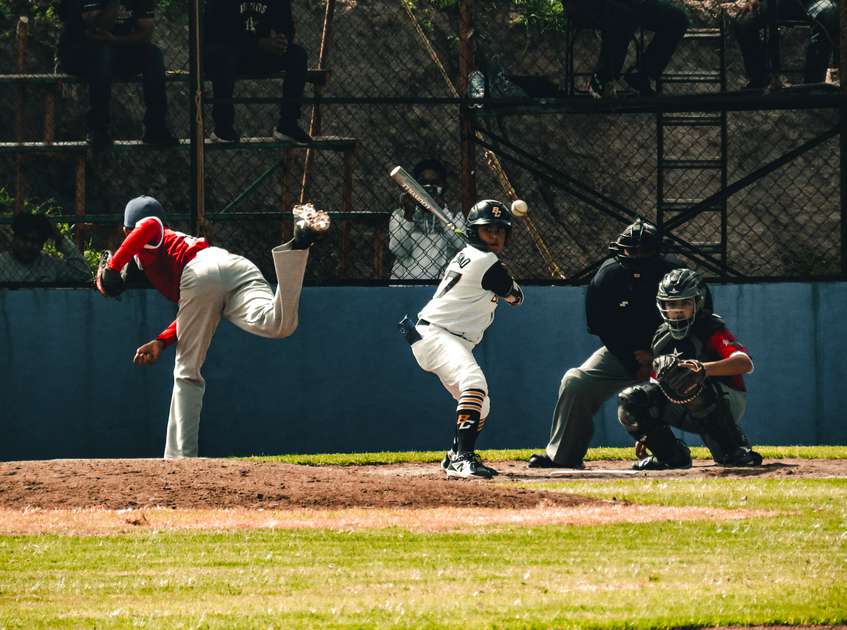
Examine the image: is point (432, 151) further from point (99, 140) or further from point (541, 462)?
point (541, 462)

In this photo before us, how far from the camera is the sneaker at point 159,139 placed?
13.4 meters

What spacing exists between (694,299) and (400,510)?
304 cm

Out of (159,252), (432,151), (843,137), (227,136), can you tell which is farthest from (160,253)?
(432,151)

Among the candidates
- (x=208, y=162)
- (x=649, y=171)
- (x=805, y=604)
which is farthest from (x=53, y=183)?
(x=805, y=604)

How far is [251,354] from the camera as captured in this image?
509 inches

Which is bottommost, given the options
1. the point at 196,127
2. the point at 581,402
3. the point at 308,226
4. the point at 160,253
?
the point at 581,402

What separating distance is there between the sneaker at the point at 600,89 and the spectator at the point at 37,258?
4.43 m

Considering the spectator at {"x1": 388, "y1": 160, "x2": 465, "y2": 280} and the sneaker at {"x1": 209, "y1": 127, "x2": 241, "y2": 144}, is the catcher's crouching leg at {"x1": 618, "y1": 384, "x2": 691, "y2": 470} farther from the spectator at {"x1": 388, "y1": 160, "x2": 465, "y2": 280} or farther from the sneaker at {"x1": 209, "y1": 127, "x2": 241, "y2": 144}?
the sneaker at {"x1": 209, "y1": 127, "x2": 241, "y2": 144}

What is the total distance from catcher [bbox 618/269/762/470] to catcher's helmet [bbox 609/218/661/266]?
1.20 feet

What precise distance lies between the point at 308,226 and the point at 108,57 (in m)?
4.00

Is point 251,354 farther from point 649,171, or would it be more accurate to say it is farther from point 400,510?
point 649,171

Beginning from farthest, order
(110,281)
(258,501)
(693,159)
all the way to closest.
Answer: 1. (693,159)
2. (110,281)
3. (258,501)

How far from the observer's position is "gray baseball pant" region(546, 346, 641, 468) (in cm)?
1123

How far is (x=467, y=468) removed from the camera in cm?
1046
